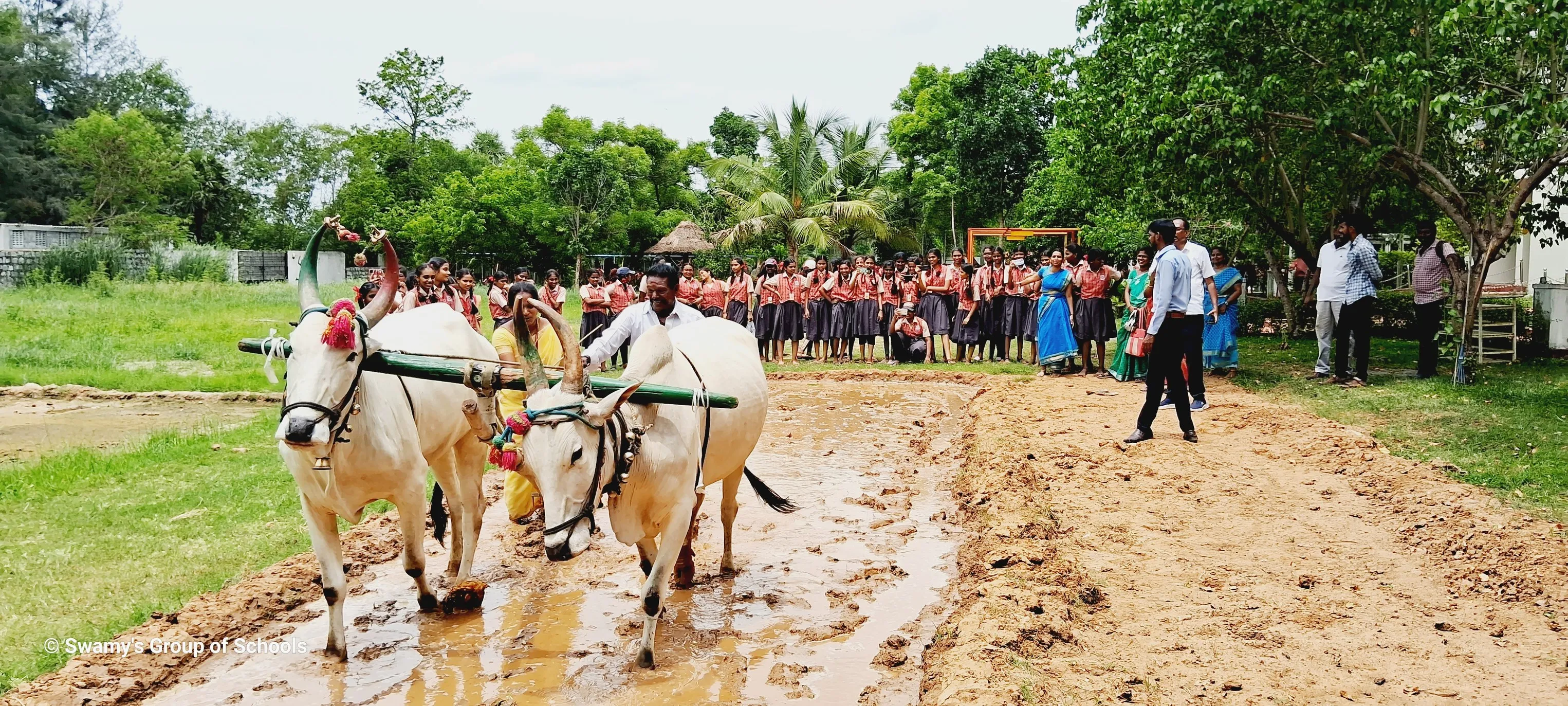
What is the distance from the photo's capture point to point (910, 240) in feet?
127

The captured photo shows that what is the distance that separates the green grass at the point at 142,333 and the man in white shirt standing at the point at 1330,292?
41.4ft

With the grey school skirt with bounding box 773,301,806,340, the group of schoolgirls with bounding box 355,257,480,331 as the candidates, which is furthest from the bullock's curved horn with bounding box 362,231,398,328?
the grey school skirt with bounding box 773,301,806,340

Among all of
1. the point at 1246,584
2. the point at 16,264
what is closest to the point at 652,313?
the point at 1246,584

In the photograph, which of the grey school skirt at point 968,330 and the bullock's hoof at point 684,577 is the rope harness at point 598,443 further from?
the grey school skirt at point 968,330

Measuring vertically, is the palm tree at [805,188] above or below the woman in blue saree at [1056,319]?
above

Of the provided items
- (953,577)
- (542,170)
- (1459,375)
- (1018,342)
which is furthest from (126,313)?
(1459,375)

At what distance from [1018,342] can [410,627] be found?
1382 centimetres

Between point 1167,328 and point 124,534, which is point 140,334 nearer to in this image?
point 124,534

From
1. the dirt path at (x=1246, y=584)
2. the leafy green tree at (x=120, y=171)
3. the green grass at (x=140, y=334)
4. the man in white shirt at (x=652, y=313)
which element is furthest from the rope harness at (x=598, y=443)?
the leafy green tree at (x=120, y=171)

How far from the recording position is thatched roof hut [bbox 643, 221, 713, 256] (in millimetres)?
36094

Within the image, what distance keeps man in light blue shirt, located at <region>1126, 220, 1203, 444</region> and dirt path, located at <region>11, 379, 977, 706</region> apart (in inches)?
92.4

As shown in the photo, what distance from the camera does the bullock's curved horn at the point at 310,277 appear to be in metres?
5.47

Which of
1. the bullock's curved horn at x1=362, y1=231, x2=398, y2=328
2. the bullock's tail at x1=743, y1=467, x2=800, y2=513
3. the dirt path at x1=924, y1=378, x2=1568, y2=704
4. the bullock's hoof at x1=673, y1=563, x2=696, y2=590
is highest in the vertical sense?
the bullock's curved horn at x1=362, y1=231, x2=398, y2=328

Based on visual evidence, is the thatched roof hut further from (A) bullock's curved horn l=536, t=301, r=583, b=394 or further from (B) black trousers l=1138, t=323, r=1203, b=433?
(A) bullock's curved horn l=536, t=301, r=583, b=394
